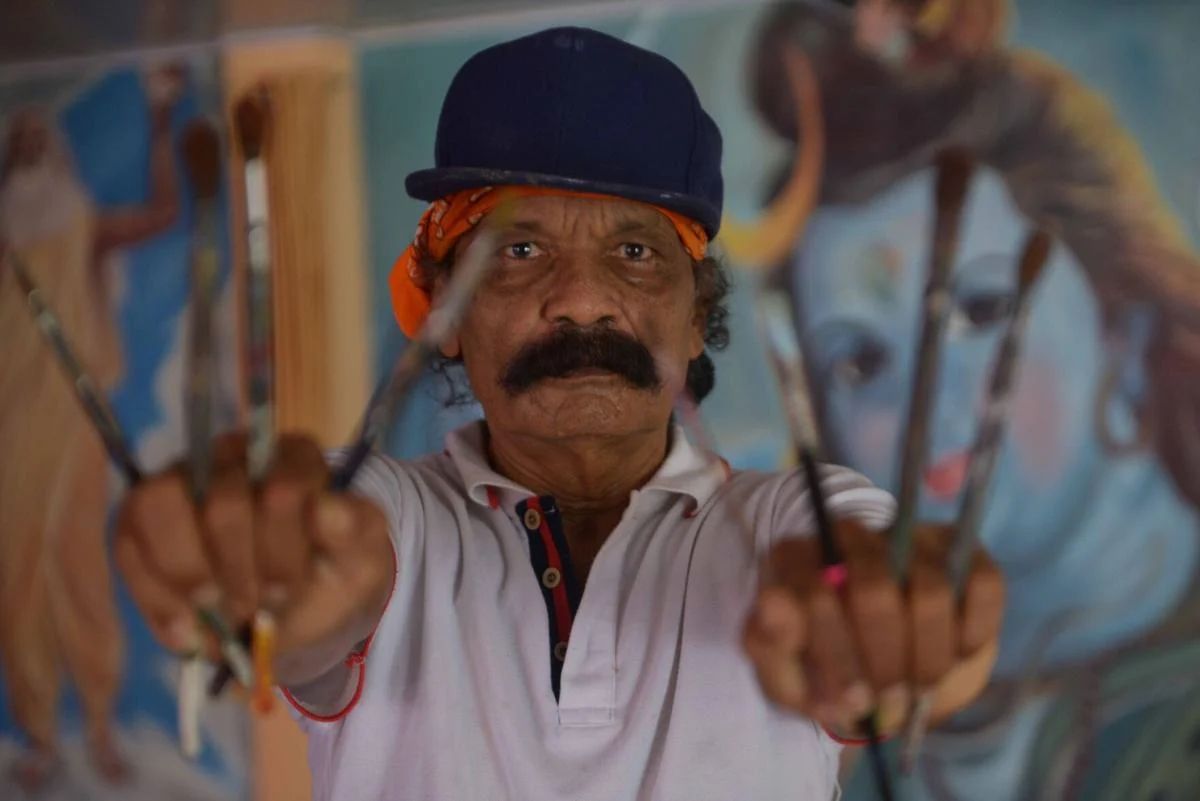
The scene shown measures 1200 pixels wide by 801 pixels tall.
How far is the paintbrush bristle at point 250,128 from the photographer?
1.33 feet

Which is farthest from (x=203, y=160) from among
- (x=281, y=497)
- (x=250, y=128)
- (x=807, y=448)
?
(x=807, y=448)

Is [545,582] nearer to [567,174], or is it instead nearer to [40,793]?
[567,174]

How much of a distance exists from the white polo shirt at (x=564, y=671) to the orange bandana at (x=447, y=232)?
0.11 metres

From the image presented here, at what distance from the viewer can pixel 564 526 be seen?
65 cm

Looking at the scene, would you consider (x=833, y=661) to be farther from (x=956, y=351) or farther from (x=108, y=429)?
(x=956, y=351)

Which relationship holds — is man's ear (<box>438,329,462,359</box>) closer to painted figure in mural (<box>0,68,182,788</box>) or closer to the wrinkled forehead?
the wrinkled forehead

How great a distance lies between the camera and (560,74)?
22.8 inches

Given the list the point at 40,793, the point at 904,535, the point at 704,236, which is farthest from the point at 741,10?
the point at 40,793

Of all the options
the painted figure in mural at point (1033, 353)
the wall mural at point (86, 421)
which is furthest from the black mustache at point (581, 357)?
the wall mural at point (86, 421)

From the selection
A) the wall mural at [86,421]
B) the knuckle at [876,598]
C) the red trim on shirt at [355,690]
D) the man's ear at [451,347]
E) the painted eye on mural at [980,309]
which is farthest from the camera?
the wall mural at [86,421]

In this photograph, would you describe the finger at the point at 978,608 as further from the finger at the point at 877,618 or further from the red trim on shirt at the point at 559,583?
the red trim on shirt at the point at 559,583

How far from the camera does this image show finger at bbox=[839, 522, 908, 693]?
0.37 metres

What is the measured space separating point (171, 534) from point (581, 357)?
0.25m

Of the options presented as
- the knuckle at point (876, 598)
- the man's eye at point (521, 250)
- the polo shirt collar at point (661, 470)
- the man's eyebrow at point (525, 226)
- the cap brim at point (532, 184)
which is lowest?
the polo shirt collar at point (661, 470)
